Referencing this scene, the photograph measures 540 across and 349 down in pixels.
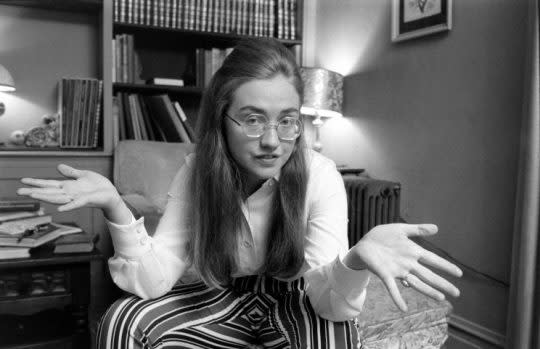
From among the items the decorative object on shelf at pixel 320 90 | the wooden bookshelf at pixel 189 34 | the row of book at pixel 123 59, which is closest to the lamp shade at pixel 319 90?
the decorative object on shelf at pixel 320 90

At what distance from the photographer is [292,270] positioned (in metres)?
1.07

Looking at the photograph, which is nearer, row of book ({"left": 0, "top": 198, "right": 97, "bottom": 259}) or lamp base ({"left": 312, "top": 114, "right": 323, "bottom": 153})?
row of book ({"left": 0, "top": 198, "right": 97, "bottom": 259})

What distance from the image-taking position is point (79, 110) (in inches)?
82.4

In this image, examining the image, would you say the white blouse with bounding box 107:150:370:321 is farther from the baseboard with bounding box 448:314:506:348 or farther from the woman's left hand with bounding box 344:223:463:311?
the baseboard with bounding box 448:314:506:348

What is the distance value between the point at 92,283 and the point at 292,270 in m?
0.77

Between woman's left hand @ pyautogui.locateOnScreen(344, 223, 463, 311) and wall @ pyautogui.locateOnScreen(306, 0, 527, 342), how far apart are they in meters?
1.10

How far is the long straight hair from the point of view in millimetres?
1027

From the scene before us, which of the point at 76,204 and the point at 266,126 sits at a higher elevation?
the point at 266,126

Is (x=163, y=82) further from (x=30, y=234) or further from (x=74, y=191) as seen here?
(x=74, y=191)

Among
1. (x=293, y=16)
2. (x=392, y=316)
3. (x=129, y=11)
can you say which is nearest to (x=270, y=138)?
(x=392, y=316)

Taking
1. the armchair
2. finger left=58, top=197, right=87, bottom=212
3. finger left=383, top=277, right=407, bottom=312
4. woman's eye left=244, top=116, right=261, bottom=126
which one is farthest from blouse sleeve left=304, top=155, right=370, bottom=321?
finger left=58, top=197, right=87, bottom=212

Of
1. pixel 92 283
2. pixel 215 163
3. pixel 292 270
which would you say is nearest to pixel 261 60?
pixel 215 163

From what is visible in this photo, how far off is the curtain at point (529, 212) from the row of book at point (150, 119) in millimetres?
1494

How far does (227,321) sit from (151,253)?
0.22 metres
